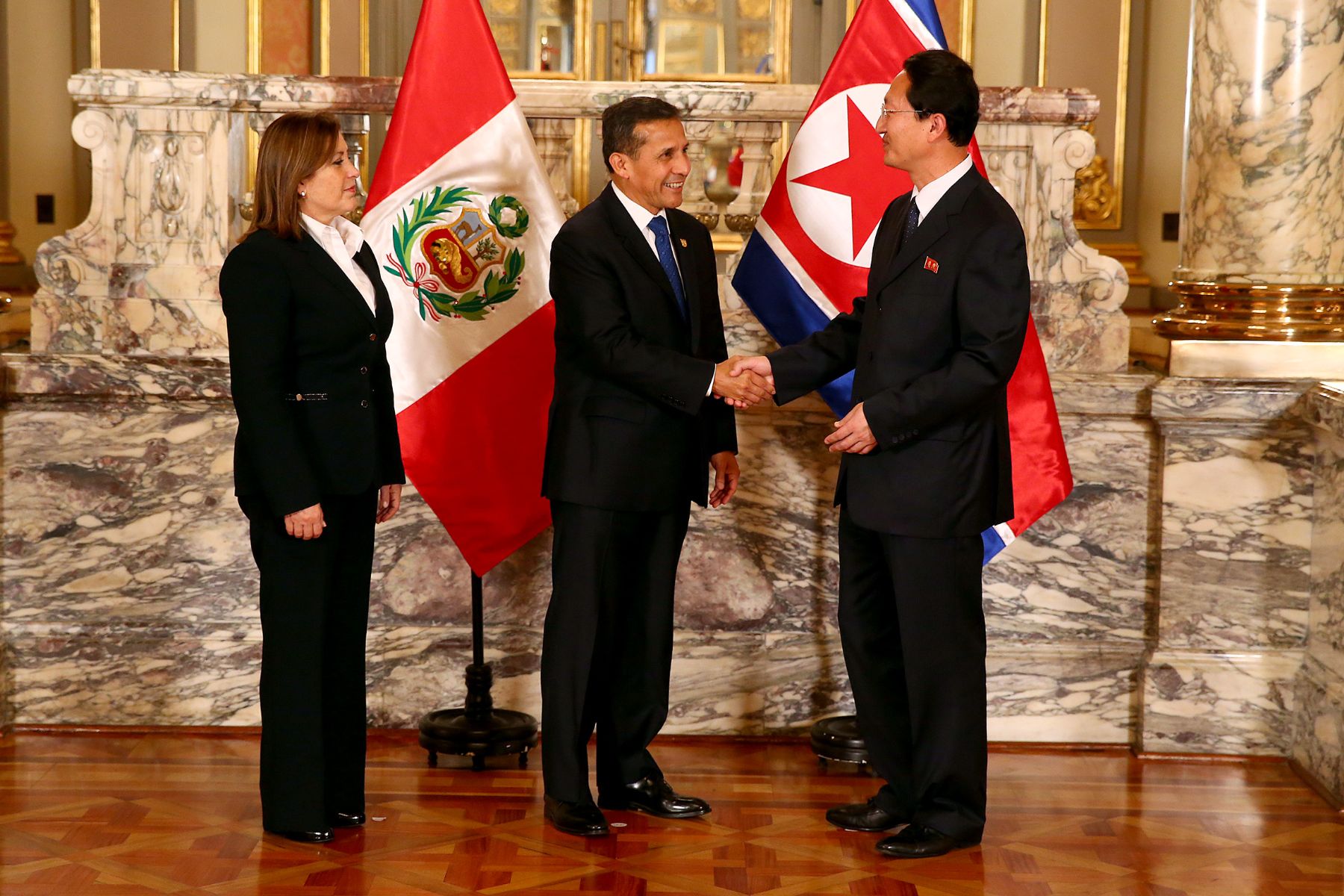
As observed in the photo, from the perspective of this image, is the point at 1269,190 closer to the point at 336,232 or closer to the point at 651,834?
the point at 651,834

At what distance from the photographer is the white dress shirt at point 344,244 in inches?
130

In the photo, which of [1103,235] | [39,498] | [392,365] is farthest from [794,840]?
[1103,235]

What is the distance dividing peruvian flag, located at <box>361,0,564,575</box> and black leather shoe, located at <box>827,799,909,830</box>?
121 centimetres

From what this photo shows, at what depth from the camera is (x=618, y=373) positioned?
132 inches

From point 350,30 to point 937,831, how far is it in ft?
18.0

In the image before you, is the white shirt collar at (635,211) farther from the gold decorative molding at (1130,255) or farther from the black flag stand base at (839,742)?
the gold decorative molding at (1130,255)

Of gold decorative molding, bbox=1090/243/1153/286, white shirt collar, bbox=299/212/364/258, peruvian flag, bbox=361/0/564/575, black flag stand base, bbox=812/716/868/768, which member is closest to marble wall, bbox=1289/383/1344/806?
black flag stand base, bbox=812/716/868/768

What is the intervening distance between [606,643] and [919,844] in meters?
0.84

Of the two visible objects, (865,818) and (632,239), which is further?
(865,818)

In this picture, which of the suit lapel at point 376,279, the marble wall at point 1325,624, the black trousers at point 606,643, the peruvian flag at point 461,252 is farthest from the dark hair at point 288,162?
the marble wall at point 1325,624

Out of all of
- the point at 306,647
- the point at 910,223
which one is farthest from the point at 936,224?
the point at 306,647

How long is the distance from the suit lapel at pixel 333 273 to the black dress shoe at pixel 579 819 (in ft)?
3.95

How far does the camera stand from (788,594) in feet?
14.4

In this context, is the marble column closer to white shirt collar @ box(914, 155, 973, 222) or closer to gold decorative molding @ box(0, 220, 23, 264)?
white shirt collar @ box(914, 155, 973, 222)
